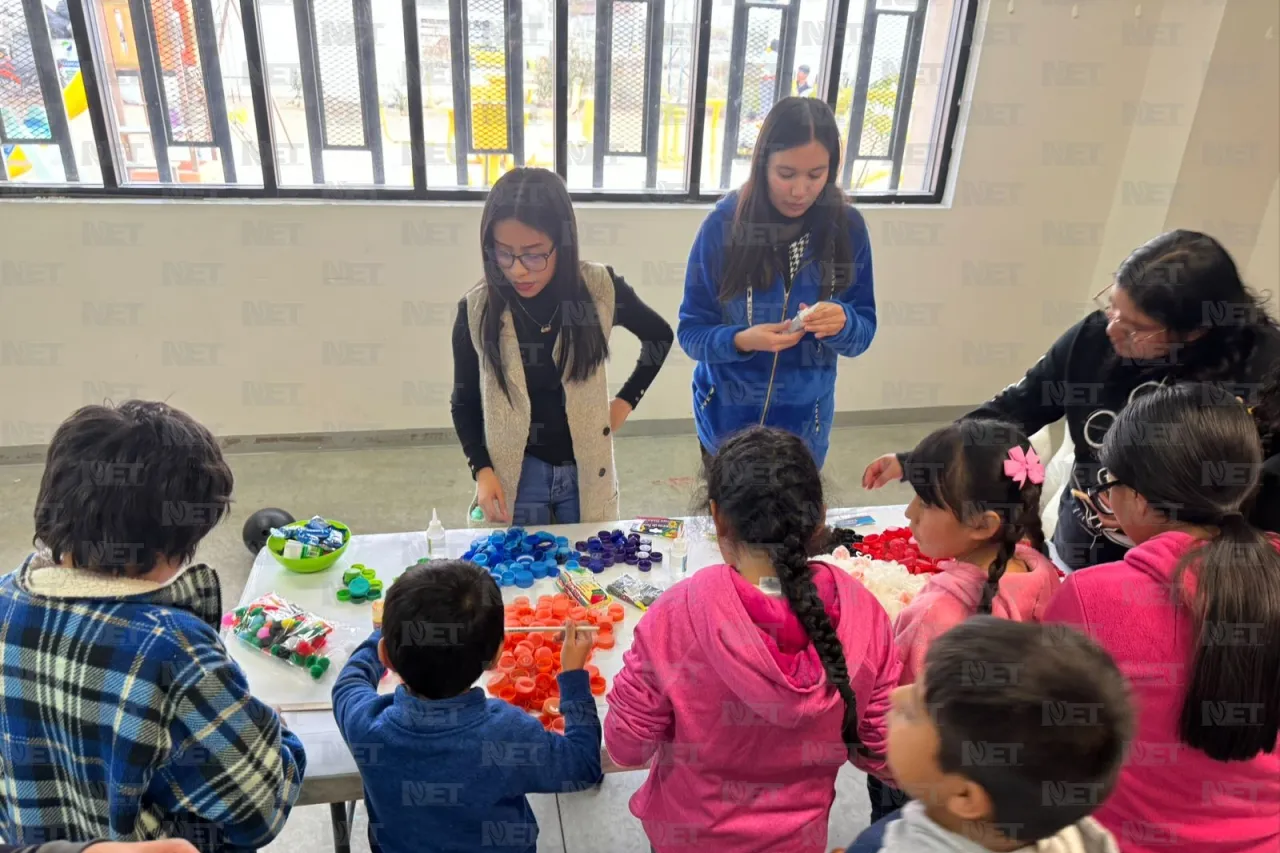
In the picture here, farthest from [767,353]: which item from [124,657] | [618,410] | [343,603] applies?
[124,657]

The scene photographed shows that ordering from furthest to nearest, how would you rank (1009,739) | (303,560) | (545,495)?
1. (545,495)
2. (303,560)
3. (1009,739)

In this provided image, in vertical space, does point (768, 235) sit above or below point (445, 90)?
below

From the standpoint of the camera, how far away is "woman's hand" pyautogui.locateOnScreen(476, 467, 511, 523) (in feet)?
6.61

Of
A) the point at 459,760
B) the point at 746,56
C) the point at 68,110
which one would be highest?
the point at 746,56

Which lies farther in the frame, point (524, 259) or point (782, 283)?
point (782, 283)

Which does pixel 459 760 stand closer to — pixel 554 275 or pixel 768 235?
pixel 554 275

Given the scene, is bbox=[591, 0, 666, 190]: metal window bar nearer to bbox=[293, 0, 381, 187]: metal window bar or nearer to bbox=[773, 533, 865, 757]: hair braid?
bbox=[293, 0, 381, 187]: metal window bar

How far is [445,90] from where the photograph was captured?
11.3 ft

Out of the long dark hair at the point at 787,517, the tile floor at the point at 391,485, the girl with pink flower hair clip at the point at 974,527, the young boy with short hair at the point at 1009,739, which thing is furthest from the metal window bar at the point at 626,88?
the young boy with short hair at the point at 1009,739

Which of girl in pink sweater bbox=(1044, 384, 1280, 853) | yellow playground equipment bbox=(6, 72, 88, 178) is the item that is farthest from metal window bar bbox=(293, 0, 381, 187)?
girl in pink sweater bbox=(1044, 384, 1280, 853)

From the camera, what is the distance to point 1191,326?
1.62 metres

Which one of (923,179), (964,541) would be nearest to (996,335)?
(923,179)

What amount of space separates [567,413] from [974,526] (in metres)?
0.98

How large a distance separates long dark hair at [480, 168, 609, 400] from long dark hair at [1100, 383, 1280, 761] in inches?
44.6
